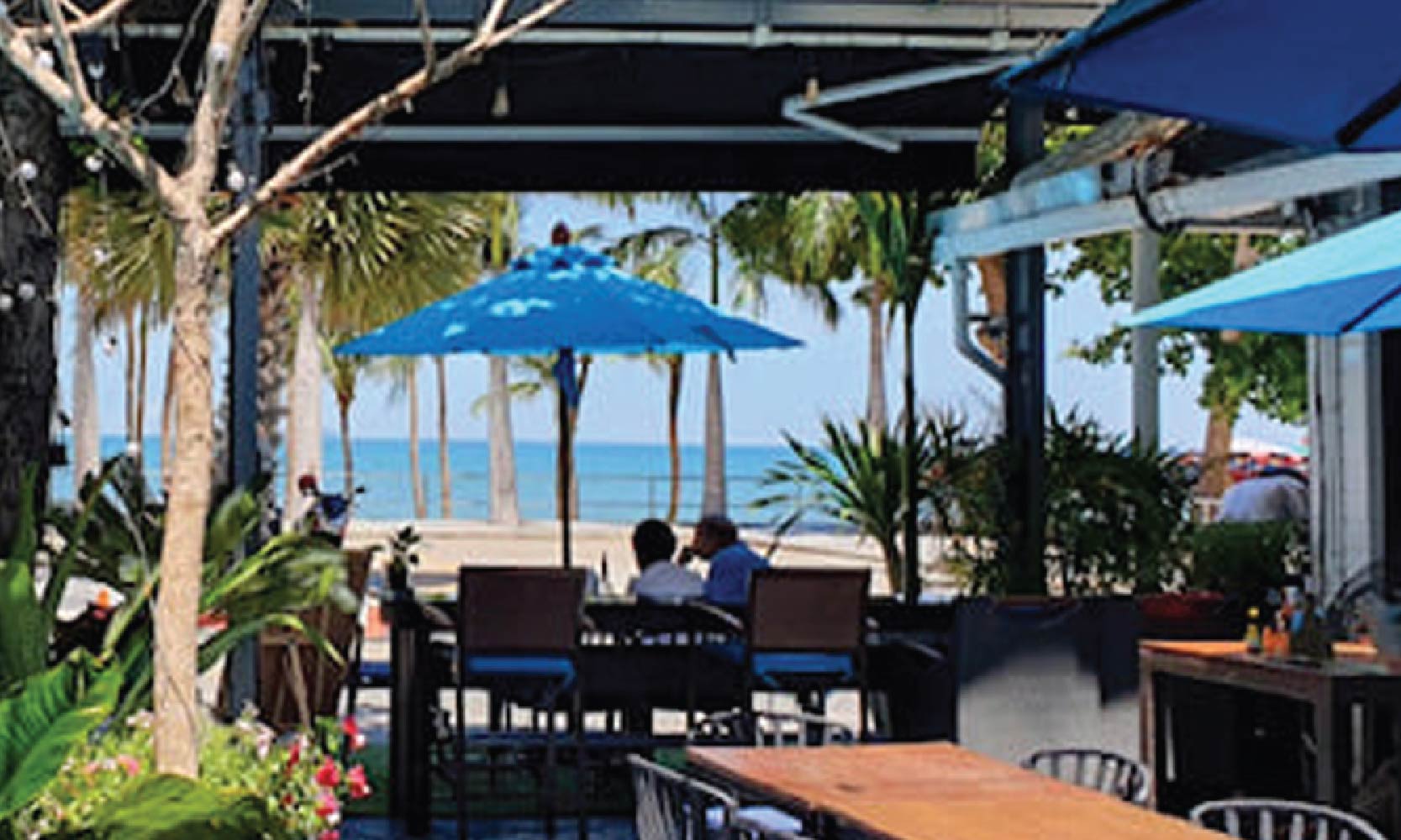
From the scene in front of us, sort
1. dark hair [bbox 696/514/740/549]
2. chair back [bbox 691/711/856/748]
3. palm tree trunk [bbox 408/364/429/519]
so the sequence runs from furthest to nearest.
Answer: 1. palm tree trunk [bbox 408/364/429/519]
2. dark hair [bbox 696/514/740/549]
3. chair back [bbox 691/711/856/748]

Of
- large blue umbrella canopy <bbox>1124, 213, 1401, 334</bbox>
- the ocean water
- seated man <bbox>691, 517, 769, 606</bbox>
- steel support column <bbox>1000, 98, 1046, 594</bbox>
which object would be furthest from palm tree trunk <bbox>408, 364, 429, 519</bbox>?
large blue umbrella canopy <bbox>1124, 213, 1401, 334</bbox>

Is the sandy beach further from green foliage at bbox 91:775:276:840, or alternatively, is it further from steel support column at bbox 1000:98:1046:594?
green foliage at bbox 91:775:276:840

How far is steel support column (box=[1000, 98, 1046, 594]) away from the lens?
9.84m

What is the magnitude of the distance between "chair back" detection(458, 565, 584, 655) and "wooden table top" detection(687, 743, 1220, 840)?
2.37 meters

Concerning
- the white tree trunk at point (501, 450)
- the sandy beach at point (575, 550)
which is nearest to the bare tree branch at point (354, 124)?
the sandy beach at point (575, 550)

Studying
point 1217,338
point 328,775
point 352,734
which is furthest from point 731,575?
point 1217,338

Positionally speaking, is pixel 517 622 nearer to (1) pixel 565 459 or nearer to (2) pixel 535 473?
(1) pixel 565 459

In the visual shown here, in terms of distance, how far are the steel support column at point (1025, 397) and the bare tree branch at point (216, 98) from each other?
567 cm

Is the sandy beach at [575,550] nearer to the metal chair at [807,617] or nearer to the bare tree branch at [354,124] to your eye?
the metal chair at [807,617]

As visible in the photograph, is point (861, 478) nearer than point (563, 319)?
No

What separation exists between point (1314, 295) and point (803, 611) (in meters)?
2.90

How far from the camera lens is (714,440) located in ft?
172

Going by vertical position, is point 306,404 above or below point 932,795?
above

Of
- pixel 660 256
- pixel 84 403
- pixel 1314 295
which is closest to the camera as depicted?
pixel 1314 295
